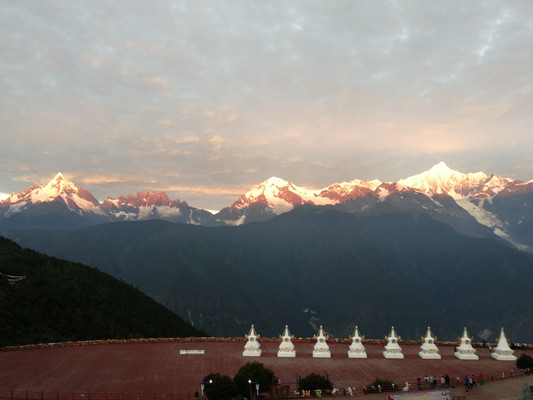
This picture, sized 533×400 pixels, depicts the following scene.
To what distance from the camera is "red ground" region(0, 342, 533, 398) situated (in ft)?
190

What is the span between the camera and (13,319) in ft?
302

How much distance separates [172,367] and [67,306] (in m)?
58.5

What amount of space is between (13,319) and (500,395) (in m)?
91.1

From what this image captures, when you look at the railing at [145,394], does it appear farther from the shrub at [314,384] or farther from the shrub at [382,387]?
the shrub at [314,384]

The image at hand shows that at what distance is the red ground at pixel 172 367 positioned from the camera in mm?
57969

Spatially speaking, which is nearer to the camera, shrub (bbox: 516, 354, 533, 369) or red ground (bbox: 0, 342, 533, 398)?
red ground (bbox: 0, 342, 533, 398)

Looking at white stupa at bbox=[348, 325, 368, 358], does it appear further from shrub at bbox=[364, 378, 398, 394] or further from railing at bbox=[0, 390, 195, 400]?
railing at bbox=[0, 390, 195, 400]

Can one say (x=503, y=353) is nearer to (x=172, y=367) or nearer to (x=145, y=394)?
(x=172, y=367)

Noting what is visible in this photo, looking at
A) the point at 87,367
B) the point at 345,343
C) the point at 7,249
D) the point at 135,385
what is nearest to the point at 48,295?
the point at 7,249

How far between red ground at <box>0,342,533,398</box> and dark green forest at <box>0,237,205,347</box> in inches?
811

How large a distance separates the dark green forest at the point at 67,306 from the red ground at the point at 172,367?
67.6 feet

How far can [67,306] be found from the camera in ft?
365

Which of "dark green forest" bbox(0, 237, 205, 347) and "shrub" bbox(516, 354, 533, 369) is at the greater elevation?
"dark green forest" bbox(0, 237, 205, 347)

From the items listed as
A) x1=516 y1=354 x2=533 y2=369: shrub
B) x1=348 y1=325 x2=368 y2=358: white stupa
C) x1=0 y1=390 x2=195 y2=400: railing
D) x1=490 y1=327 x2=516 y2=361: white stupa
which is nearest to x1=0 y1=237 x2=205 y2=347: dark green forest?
x1=0 y1=390 x2=195 y2=400: railing
